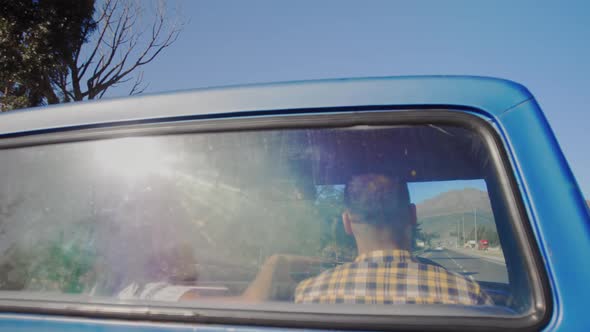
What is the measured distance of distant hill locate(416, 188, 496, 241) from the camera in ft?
4.60

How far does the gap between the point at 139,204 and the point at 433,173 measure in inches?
39.0

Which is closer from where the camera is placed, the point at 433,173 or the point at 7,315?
the point at 7,315

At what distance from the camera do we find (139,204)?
1.49m

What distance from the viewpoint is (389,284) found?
140 centimetres

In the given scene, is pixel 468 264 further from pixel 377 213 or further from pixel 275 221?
pixel 275 221

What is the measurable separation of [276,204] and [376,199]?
336 mm

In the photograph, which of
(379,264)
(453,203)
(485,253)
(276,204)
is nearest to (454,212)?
(453,203)

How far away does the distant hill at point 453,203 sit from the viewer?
1.41 m

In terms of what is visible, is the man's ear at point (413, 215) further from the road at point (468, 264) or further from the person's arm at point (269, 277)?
the person's arm at point (269, 277)

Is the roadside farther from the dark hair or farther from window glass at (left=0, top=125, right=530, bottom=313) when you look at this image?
the dark hair

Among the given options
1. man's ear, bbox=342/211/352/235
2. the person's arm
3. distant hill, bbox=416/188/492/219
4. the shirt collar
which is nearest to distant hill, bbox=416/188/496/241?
distant hill, bbox=416/188/492/219

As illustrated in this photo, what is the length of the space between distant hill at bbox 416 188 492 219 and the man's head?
5 centimetres

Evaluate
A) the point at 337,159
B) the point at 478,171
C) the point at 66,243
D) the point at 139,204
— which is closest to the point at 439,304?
the point at 478,171

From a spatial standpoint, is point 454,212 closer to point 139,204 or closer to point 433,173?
point 433,173
